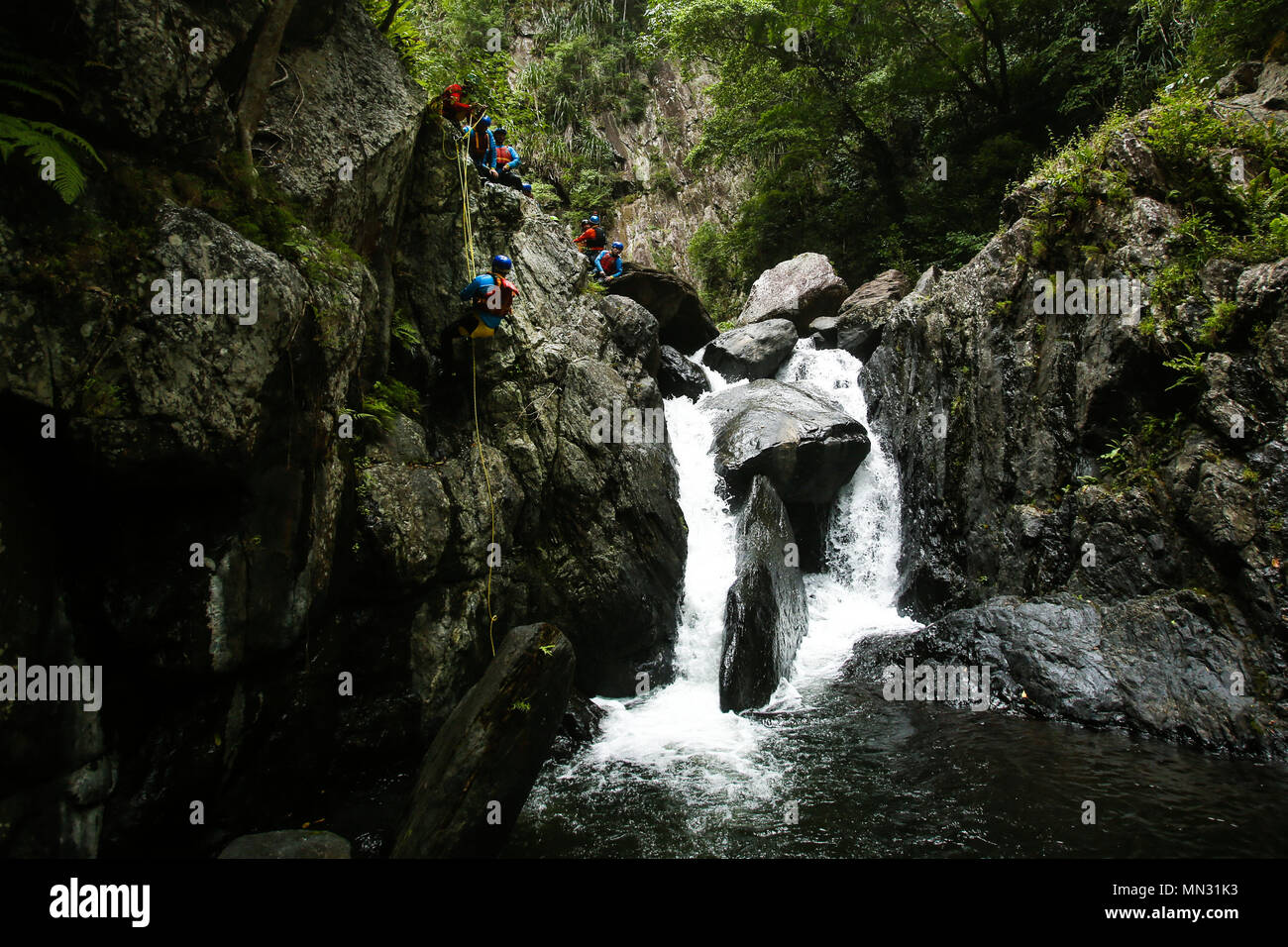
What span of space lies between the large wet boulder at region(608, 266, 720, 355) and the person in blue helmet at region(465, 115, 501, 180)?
263 inches

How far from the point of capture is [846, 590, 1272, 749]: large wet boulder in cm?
720

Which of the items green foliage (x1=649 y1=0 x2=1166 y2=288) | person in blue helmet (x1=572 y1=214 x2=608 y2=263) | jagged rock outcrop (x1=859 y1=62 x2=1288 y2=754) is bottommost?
jagged rock outcrop (x1=859 y1=62 x2=1288 y2=754)

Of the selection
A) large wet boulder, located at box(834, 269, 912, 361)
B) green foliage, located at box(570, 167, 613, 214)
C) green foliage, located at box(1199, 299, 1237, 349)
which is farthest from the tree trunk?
green foliage, located at box(570, 167, 613, 214)

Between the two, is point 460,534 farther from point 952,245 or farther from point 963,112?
point 963,112

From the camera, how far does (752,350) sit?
17578 millimetres

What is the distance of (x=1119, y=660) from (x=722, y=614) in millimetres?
5631

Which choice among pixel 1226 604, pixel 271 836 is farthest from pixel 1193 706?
pixel 271 836

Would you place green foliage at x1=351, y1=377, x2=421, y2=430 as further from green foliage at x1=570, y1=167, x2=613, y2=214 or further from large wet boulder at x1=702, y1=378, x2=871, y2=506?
green foliage at x1=570, y1=167, x2=613, y2=214

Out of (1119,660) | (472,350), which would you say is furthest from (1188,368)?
(472,350)

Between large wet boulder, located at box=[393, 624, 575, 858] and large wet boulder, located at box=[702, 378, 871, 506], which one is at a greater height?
large wet boulder, located at box=[702, 378, 871, 506]

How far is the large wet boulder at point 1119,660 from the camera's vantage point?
7203 mm

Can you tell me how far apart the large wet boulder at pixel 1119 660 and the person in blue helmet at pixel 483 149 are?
1015 centimetres

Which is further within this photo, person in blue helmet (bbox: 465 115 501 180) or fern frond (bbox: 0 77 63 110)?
person in blue helmet (bbox: 465 115 501 180)
